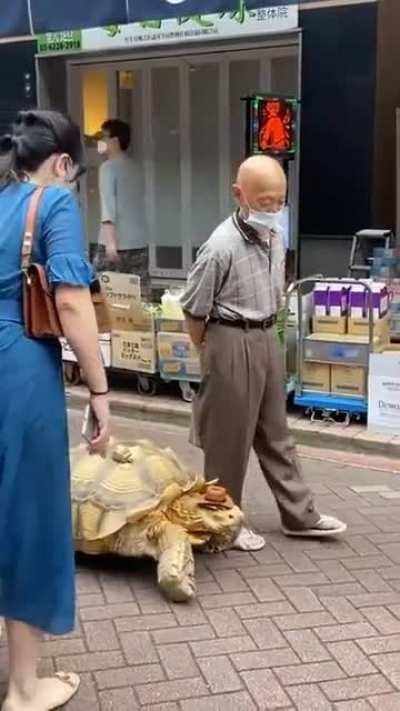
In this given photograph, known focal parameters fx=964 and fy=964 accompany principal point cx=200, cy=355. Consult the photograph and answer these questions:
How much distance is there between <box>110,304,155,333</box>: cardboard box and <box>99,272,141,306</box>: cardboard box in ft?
0.13

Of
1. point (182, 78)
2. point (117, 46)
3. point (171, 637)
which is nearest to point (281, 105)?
point (117, 46)

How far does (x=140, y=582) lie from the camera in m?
4.09

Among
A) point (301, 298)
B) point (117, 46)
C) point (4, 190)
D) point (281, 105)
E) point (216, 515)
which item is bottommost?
point (216, 515)

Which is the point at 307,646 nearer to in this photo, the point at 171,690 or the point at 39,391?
the point at 171,690

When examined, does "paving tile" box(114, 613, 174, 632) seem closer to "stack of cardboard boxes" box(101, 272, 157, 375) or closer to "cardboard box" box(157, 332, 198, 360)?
"cardboard box" box(157, 332, 198, 360)

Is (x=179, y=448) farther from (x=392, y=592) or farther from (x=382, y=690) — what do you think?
(x=382, y=690)

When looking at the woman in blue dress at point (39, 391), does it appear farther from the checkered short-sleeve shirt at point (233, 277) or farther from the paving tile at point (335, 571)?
the paving tile at point (335, 571)

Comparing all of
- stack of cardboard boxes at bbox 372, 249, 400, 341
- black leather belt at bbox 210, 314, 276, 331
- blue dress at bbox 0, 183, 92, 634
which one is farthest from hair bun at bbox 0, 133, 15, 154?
stack of cardboard boxes at bbox 372, 249, 400, 341

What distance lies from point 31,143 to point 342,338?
150 inches

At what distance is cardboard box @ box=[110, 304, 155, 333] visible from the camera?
696 centimetres

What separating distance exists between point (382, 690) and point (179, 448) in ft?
10.5

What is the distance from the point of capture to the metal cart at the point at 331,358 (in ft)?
20.5

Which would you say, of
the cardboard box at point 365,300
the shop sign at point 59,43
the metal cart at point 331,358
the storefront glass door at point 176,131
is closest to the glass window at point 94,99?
the storefront glass door at point 176,131

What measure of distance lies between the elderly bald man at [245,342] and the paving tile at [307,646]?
855 mm
